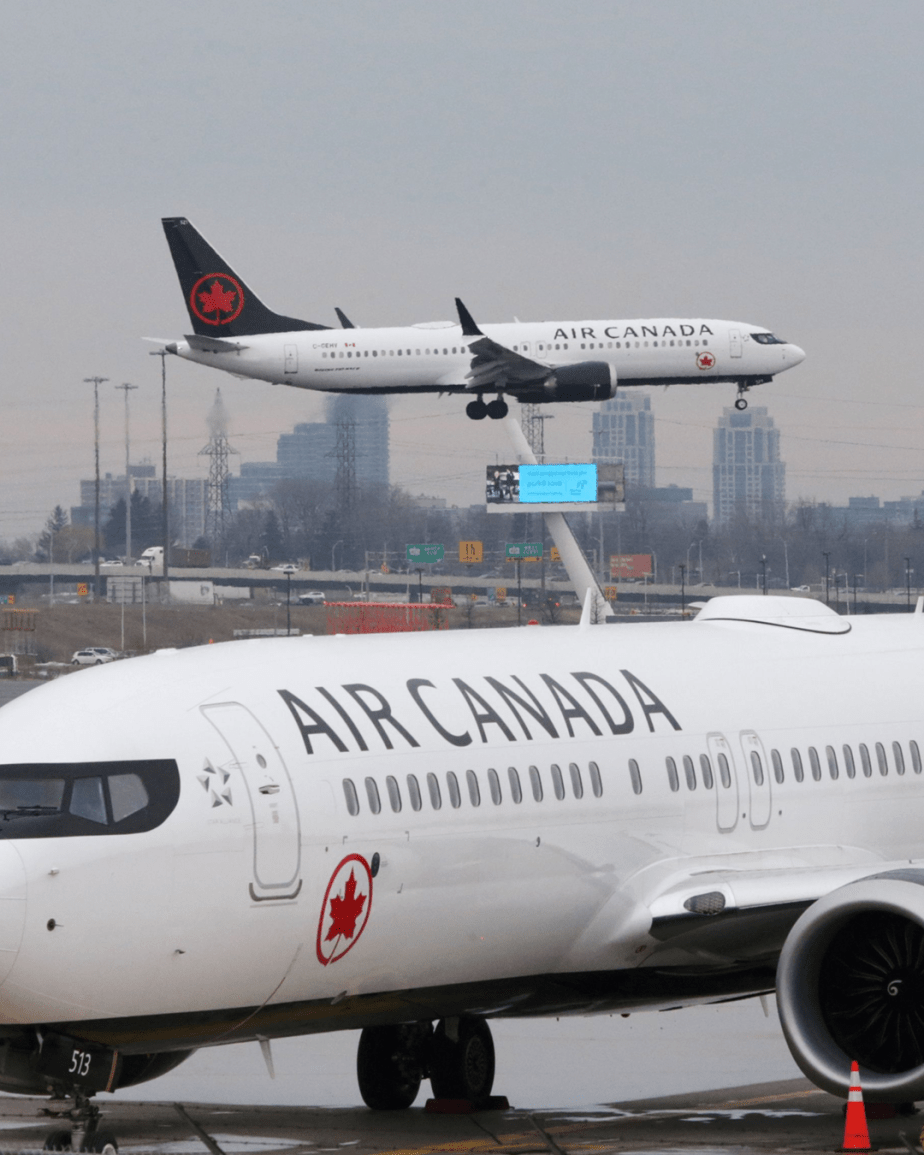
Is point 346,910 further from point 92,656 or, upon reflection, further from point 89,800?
point 92,656

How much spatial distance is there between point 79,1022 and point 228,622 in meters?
155

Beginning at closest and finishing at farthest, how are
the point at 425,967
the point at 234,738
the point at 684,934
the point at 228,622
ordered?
the point at 234,738, the point at 425,967, the point at 684,934, the point at 228,622

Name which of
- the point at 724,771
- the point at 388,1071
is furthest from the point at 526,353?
the point at 388,1071

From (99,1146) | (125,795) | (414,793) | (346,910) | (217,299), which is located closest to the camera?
(125,795)

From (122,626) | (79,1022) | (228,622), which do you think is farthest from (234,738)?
(228,622)

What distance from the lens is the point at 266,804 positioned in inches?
570

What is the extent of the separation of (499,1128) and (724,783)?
3.56 metres

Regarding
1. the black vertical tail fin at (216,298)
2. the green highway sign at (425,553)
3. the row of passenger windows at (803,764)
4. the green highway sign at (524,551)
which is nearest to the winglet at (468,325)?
the black vertical tail fin at (216,298)

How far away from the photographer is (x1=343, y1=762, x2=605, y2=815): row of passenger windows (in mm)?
15367

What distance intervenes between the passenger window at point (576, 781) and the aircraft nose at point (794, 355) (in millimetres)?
86730

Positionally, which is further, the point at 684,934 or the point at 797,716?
the point at 797,716

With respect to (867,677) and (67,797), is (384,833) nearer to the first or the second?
(67,797)

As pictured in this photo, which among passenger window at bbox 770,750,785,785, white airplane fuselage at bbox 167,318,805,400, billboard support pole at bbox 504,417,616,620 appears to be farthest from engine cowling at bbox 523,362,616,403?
passenger window at bbox 770,750,785,785

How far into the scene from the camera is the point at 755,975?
17906 millimetres
